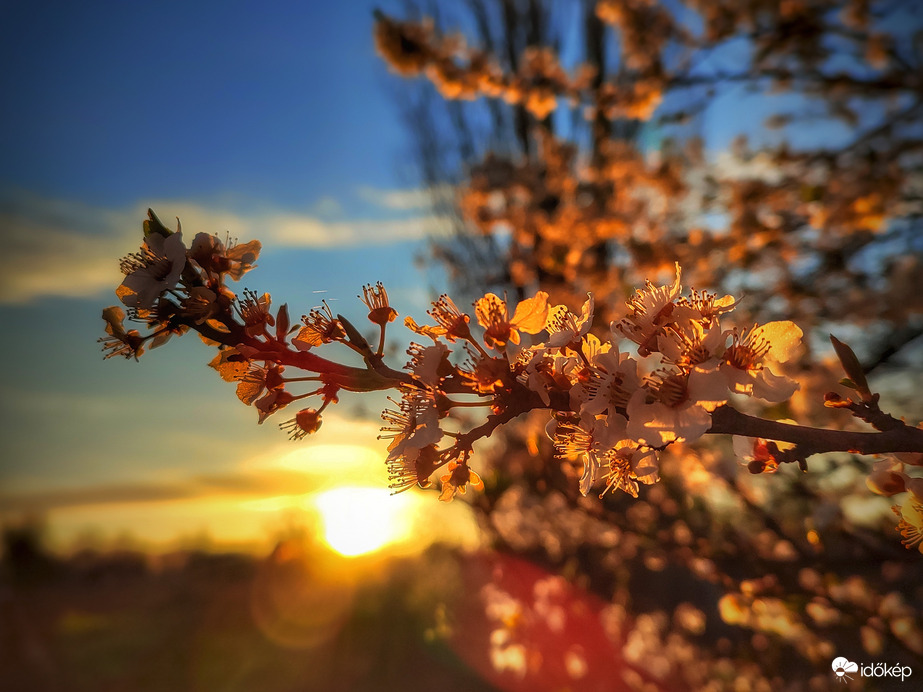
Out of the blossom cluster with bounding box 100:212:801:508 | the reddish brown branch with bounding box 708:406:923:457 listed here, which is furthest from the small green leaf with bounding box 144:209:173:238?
the reddish brown branch with bounding box 708:406:923:457

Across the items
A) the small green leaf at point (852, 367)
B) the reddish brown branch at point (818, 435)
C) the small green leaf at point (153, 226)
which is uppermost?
the small green leaf at point (153, 226)

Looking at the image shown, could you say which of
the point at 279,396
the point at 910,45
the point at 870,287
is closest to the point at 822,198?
the point at 870,287

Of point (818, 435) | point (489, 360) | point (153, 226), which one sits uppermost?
point (153, 226)

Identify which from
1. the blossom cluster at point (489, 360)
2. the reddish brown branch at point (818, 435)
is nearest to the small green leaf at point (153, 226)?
the blossom cluster at point (489, 360)

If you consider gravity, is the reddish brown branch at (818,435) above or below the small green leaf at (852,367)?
below

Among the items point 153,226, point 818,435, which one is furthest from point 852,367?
point 153,226

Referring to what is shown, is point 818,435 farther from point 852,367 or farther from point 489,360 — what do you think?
point 489,360

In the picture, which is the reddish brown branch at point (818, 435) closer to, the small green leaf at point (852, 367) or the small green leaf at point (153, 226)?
the small green leaf at point (852, 367)

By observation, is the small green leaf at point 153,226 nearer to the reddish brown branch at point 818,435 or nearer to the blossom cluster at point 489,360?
the blossom cluster at point 489,360

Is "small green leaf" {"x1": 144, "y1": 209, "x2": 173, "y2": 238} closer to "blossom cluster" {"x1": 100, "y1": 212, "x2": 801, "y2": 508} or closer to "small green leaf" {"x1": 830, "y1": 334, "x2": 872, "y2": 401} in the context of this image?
"blossom cluster" {"x1": 100, "y1": 212, "x2": 801, "y2": 508}
